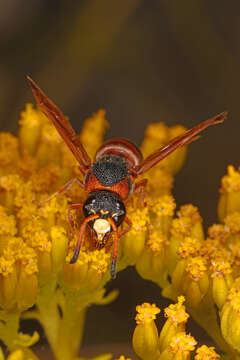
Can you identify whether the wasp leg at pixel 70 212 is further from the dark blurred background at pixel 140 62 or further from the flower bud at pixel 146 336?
the dark blurred background at pixel 140 62

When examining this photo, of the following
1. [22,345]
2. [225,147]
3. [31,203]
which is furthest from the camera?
[225,147]

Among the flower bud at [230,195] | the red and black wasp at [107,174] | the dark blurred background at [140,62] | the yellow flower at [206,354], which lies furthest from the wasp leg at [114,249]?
the dark blurred background at [140,62]

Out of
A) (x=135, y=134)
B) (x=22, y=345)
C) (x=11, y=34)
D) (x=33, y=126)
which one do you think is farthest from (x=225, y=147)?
(x=22, y=345)

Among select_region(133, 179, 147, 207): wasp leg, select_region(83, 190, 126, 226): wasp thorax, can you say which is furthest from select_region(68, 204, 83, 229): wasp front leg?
select_region(133, 179, 147, 207): wasp leg

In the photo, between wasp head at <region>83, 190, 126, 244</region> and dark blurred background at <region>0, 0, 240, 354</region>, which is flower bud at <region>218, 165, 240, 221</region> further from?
wasp head at <region>83, 190, 126, 244</region>

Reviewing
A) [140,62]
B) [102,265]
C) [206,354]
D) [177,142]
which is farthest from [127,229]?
[140,62]

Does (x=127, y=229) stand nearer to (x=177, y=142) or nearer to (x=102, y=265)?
(x=102, y=265)

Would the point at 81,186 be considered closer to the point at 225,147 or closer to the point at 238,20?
the point at 225,147
